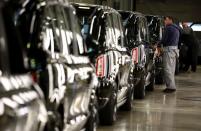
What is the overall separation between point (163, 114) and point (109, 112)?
286cm

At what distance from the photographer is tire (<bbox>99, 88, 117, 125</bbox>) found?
33.6 feet

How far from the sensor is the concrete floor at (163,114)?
11070 mm

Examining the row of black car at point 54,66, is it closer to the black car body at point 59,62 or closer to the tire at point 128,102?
the black car body at point 59,62

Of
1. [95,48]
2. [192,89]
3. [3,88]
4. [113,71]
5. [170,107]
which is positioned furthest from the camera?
[192,89]

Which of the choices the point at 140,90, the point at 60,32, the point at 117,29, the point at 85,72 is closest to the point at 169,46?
the point at 140,90

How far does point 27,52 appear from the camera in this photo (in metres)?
4.97

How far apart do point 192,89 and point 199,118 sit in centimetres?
701

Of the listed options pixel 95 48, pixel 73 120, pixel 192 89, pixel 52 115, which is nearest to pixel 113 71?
pixel 95 48

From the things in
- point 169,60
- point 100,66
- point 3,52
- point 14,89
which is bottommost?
point 169,60

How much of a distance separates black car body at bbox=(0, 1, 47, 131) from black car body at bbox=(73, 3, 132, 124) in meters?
4.58

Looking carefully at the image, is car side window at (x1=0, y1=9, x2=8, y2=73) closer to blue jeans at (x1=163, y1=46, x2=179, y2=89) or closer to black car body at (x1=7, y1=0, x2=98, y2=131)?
black car body at (x1=7, y1=0, x2=98, y2=131)

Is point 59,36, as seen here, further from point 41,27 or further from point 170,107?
point 170,107

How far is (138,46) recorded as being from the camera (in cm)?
1481

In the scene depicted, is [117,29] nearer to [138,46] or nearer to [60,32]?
[138,46]
